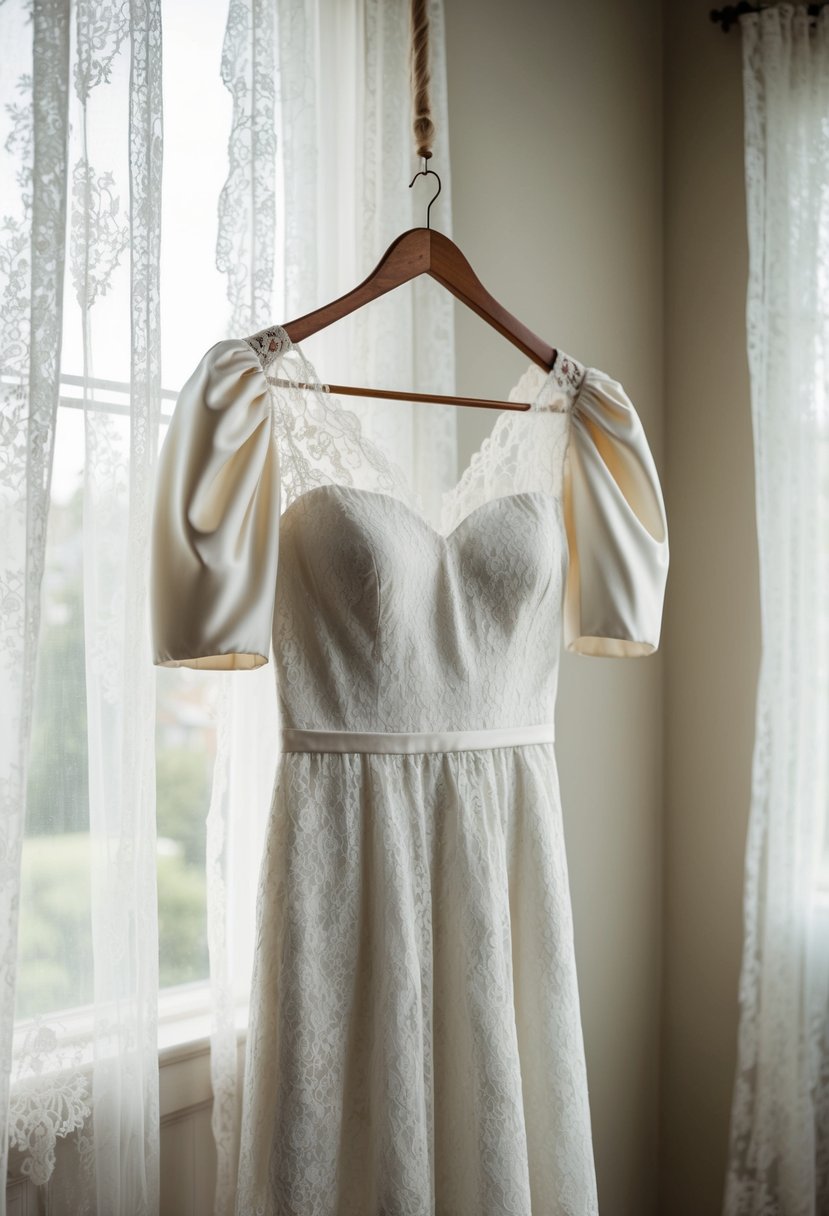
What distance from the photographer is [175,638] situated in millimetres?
1065

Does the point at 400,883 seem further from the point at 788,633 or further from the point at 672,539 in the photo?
the point at 672,539

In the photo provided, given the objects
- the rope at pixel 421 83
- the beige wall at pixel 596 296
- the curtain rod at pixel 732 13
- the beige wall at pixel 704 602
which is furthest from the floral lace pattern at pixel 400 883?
the curtain rod at pixel 732 13

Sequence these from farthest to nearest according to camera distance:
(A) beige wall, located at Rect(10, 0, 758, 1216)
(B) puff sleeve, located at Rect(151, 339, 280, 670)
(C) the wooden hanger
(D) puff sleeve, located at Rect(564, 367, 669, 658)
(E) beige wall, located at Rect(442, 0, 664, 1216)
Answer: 1. (A) beige wall, located at Rect(10, 0, 758, 1216)
2. (E) beige wall, located at Rect(442, 0, 664, 1216)
3. (D) puff sleeve, located at Rect(564, 367, 669, 658)
4. (C) the wooden hanger
5. (B) puff sleeve, located at Rect(151, 339, 280, 670)

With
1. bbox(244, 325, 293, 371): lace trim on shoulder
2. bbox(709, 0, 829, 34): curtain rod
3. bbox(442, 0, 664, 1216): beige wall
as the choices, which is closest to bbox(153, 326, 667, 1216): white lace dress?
bbox(244, 325, 293, 371): lace trim on shoulder

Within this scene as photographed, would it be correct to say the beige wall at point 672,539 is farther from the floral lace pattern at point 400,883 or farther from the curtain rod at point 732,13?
the floral lace pattern at point 400,883

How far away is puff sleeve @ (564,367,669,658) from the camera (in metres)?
1.30

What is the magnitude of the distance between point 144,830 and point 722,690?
1248mm

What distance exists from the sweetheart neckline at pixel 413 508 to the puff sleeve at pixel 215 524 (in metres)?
0.05

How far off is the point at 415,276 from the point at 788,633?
101 cm

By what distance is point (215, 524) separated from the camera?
1.09 metres

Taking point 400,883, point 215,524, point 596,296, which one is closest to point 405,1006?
point 400,883

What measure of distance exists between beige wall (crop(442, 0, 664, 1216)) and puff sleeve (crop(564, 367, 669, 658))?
0.44 metres

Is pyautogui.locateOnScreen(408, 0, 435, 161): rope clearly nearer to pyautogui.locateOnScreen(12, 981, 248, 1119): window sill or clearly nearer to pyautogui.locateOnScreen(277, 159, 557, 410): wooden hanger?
pyautogui.locateOnScreen(277, 159, 557, 410): wooden hanger

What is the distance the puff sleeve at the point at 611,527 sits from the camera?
4.25 ft
